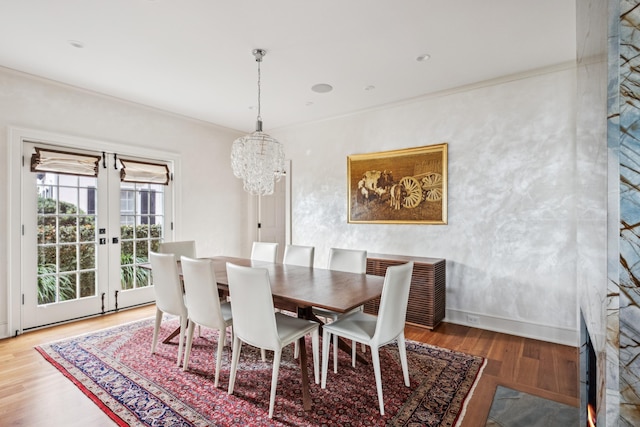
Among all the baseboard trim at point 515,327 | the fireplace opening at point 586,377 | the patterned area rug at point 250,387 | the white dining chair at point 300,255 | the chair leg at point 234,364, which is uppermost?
the white dining chair at point 300,255

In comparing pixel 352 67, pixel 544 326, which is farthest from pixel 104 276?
pixel 544 326

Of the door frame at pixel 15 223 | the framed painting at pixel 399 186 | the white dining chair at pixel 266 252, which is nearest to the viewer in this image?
the door frame at pixel 15 223

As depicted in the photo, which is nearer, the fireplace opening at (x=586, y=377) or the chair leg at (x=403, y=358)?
the fireplace opening at (x=586, y=377)

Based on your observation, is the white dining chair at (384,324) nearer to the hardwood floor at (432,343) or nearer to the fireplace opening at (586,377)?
the hardwood floor at (432,343)

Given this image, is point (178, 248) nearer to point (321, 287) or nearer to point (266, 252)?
point (266, 252)

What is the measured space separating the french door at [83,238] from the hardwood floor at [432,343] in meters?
0.36

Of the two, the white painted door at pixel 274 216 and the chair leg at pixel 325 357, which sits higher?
the white painted door at pixel 274 216

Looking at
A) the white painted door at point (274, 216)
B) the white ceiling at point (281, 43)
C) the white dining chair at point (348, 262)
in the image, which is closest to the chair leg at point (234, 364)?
the white dining chair at point (348, 262)

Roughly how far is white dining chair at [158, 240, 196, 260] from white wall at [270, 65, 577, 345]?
2.37 m

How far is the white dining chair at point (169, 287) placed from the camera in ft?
8.39

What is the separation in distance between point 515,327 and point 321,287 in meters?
2.39

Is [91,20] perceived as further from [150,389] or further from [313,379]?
[313,379]

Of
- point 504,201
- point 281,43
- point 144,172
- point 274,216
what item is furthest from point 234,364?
point 274,216

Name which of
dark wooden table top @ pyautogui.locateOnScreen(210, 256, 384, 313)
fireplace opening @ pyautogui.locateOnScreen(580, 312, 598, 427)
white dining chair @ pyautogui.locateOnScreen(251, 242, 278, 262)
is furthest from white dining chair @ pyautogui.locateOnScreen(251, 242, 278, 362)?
fireplace opening @ pyautogui.locateOnScreen(580, 312, 598, 427)
